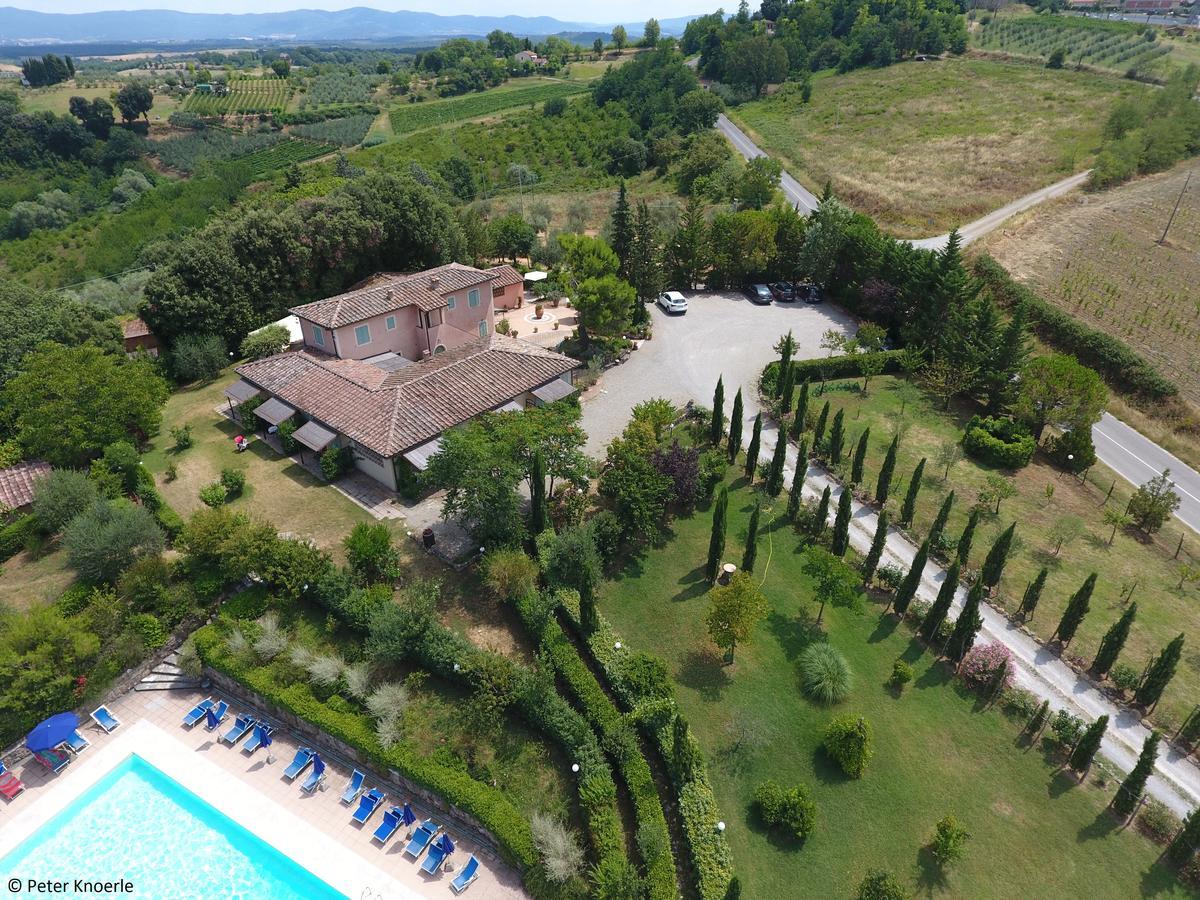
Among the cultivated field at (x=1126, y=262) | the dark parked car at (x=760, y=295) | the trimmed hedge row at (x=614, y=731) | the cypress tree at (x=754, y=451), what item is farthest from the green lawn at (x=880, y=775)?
the dark parked car at (x=760, y=295)

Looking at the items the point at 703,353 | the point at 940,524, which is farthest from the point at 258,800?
the point at 703,353

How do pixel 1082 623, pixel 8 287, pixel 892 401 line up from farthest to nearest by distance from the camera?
pixel 892 401 < pixel 8 287 < pixel 1082 623

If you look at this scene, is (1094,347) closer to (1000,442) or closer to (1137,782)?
(1000,442)

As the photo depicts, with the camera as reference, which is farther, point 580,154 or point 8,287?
point 580,154

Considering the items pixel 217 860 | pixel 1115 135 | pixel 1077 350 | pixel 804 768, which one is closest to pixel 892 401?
pixel 1077 350

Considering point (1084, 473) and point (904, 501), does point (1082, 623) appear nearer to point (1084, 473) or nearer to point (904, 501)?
point (904, 501)

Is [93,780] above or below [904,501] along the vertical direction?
below

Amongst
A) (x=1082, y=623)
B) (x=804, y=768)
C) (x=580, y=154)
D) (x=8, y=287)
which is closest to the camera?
(x=804, y=768)
